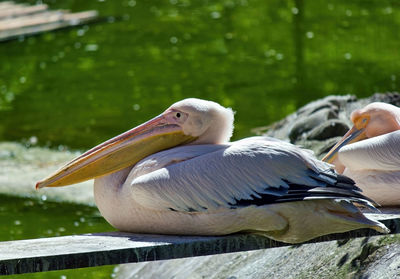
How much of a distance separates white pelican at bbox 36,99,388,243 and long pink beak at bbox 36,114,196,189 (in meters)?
0.05

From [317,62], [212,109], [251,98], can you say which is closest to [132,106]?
[251,98]

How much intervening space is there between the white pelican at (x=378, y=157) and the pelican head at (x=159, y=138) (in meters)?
0.45

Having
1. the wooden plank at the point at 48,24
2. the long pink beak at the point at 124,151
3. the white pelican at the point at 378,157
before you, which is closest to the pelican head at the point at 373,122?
the white pelican at the point at 378,157

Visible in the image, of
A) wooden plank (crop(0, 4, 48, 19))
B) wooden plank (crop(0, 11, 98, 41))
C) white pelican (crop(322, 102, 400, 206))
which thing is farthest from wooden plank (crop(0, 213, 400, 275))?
wooden plank (crop(0, 4, 48, 19))

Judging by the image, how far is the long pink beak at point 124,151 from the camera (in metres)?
2.91

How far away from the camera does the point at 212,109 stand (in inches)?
112

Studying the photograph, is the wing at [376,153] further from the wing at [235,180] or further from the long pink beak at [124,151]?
the long pink beak at [124,151]

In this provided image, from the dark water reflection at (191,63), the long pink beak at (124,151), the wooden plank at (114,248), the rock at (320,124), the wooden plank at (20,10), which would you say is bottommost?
the wooden plank at (20,10)

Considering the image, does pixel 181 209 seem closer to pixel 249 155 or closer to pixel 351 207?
pixel 249 155

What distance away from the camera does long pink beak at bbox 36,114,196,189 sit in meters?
2.91

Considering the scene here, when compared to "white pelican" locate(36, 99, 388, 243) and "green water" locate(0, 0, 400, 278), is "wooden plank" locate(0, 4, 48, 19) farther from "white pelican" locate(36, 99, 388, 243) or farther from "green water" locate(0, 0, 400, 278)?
"white pelican" locate(36, 99, 388, 243)

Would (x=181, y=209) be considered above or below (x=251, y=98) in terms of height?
above

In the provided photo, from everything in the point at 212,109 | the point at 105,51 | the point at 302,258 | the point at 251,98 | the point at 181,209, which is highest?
the point at 212,109

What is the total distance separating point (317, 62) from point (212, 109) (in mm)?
7002
